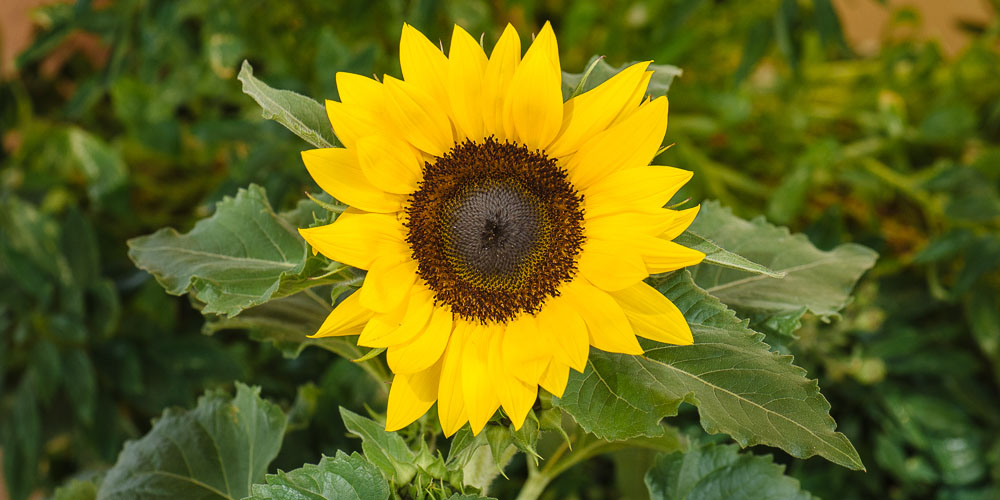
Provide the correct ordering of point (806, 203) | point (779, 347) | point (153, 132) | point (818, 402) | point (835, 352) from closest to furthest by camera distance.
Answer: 1. point (818, 402)
2. point (779, 347)
3. point (835, 352)
4. point (153, 132)
5. point (806, 203)

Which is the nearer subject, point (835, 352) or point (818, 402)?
point (818, 402)

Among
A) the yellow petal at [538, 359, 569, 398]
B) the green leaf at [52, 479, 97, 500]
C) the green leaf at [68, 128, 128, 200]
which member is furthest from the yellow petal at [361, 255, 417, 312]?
the green leaf at [68, 128, 128, 200]

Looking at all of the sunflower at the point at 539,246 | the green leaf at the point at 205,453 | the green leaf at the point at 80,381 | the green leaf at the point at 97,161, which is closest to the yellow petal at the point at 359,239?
the sunflower at the point at 539,246

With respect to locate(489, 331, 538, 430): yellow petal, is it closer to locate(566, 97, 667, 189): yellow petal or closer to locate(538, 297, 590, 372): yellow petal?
locate(538, 297, 590, 372): yellow petal

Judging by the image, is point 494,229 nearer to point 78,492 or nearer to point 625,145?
point 625,145

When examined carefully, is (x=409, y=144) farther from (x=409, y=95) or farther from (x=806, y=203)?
(x=806, y=203)

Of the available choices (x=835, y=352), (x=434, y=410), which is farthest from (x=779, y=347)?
(x=835, y=352)

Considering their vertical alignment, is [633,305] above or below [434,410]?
above
